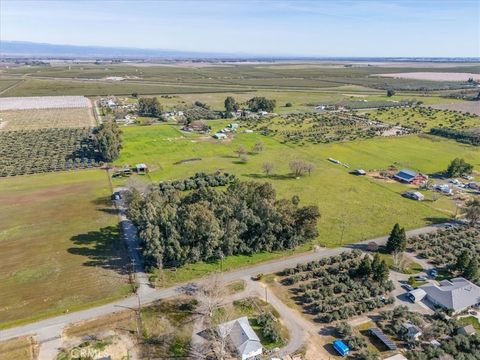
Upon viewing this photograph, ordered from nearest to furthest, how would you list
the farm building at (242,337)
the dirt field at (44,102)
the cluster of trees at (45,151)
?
1. the farm building at (242,337)
2. the cluster of trees at (45,151)
3. the dirt field at (44,102)

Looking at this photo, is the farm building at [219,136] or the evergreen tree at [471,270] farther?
the farm building at [219,136]

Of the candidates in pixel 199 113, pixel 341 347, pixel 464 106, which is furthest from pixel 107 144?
pixel 464 106

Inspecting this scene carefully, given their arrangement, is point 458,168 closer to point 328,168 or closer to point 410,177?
point 410,177

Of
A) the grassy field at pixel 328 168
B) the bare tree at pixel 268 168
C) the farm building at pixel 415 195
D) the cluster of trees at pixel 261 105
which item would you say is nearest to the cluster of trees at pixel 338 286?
the grassy field at pixel 328 168

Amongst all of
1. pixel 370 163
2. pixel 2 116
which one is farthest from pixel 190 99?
pixel 370 163

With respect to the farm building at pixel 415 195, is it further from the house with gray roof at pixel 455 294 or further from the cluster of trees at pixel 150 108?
the cluster of trees at pixel 150 108

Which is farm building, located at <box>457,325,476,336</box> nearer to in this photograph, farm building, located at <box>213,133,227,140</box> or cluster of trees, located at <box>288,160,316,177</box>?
cluster of trees, located at <box>288,160,316,177</box>
